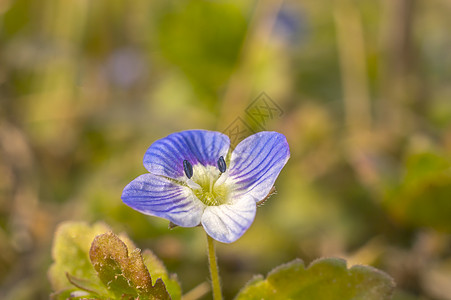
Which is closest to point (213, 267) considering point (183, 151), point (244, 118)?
point (183, 151)

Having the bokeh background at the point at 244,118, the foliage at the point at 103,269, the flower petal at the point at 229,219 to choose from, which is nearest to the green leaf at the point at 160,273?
the foliage at the point at 103,269

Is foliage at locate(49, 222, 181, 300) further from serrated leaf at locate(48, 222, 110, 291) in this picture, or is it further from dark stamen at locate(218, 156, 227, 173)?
dark stamen at locate(218, 156, 227, 173)

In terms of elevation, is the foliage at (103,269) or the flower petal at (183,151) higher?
the flower petal at (183,151)

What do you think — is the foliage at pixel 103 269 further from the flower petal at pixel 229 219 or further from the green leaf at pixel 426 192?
the green leaf at pixel 426 192

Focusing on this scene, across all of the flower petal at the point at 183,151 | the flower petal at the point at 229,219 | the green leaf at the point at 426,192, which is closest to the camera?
the flower petal at the point at 229,219

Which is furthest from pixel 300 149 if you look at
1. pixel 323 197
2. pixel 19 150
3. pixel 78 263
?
pixel 78 263

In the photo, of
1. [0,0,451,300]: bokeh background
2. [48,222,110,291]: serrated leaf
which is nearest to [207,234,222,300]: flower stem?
[48,222,110,291]: serrated leaf

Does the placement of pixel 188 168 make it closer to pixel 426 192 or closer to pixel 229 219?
pixel 229 219
